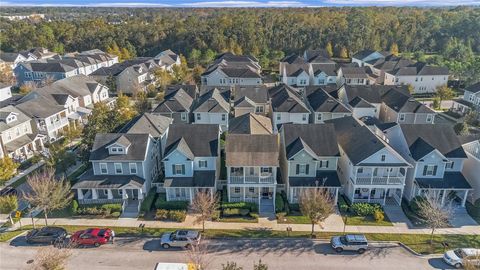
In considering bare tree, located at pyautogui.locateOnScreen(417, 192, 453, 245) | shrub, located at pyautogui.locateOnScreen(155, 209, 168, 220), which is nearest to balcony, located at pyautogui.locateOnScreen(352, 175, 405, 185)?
bare tree, located at pyautogui.locateOnScreen(417, 192, 453, 245)

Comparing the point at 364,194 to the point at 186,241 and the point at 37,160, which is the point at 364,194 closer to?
the point at 186,241

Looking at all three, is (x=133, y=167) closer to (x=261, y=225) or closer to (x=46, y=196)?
(x=46, y=196)

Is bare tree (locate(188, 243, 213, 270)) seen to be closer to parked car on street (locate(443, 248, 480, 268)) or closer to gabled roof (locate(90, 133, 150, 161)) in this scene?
gabled roof (locate(90, 133, 150, 161))

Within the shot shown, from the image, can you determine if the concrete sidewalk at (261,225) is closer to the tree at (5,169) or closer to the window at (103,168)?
the window at (103,168)

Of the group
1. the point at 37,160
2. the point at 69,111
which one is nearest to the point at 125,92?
the point at 69,111

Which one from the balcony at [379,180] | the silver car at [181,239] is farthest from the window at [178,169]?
the balcony at [379,180]

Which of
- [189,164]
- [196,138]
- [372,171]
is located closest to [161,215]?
[189,164]
